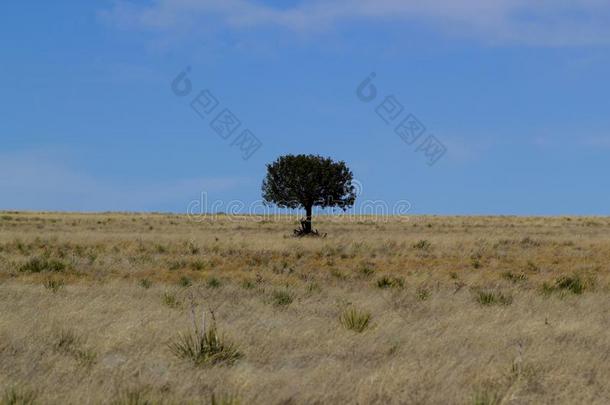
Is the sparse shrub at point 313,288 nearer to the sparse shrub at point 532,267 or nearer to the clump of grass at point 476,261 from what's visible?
the clump of grass at point 476,261

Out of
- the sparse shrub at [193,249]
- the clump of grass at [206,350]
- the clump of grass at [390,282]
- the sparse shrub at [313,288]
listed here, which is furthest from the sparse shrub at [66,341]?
the sparse shrub at [193,249]

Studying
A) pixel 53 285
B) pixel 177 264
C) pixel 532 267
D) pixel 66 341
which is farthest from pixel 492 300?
pixel 177 264

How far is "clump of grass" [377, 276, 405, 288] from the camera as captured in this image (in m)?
19.0

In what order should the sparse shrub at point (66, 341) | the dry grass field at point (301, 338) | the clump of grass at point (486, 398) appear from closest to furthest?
the clump of grass at point (486, 398), the dry grass field at point (301, 338), the sparse shrub at point (66, 341)

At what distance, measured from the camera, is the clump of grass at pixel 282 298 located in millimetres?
14614

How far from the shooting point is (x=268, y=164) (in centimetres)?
5662

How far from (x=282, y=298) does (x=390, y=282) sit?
17.1 feet

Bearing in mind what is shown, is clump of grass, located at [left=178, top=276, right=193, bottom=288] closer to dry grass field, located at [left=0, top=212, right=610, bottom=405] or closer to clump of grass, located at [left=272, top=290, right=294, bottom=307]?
dry grass field, located at [left=0, top=212, right=610, bottom=405]

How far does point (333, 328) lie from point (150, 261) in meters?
16.3

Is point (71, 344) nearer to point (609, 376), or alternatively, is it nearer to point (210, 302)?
point (210, 302)

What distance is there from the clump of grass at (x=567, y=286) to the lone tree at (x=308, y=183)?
3508 centimetres

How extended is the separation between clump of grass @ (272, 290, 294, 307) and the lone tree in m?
38.1

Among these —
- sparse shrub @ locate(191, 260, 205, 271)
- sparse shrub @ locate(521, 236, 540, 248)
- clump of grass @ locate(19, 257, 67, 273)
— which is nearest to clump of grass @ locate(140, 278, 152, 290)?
clump of grass @ locate(19, 257, 67, 273)

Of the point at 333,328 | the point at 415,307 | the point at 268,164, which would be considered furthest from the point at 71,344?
the point at 268,164
